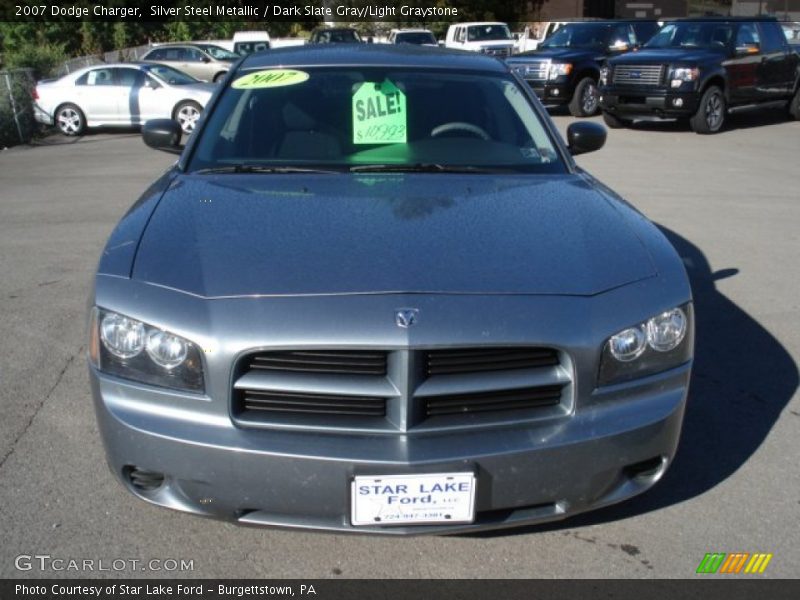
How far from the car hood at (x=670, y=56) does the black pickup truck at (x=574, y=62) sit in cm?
209

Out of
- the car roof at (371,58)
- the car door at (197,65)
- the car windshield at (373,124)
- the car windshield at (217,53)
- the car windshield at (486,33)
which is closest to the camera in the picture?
the car windshield at (373,124)

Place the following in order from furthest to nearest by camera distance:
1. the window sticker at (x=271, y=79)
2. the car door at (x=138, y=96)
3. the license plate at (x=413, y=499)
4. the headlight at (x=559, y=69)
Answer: the headlight at (x=559, y=69), the car door at (x=138, y=96), the window sticker at (x=271, y=79), the license plate at (x=413, y=499)

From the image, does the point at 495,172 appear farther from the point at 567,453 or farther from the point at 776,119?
the point at 776,119

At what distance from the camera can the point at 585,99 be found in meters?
18.8

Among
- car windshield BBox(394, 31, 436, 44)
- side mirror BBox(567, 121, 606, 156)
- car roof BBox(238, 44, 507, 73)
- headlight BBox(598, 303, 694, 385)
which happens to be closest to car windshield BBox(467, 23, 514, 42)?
car windshield BBox(394, 31, 436, 44)

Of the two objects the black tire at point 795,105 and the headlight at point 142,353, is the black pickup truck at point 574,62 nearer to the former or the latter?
the black tire at point 795,105

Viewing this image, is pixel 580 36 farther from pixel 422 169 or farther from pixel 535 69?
pixel 422 169

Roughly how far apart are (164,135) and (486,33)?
26.7 m

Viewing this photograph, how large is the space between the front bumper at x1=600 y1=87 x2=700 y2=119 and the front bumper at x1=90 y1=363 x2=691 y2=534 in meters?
13.6

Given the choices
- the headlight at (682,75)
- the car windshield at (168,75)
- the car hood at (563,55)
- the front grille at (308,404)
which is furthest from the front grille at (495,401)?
the car hood at (563,55)

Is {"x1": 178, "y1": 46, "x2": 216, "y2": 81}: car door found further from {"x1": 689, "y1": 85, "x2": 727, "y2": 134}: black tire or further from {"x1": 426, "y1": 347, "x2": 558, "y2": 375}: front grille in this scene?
{"x1": 426, "y1": 347, "x2": 558, "y2": 375}: front grille

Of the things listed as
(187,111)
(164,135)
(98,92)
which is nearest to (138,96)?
(98,92)

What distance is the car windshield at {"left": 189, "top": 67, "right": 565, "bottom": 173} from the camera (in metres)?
4.11

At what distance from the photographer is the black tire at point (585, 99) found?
18.5 m
